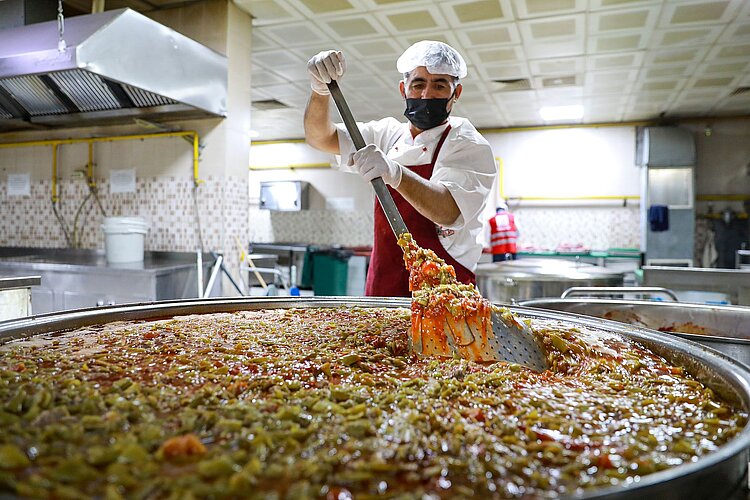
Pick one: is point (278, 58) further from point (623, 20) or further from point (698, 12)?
point (698, 12)

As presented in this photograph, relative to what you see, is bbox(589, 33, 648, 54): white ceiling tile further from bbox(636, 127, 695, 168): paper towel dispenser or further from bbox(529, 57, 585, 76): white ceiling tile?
bbox(636, 127, 695, 168): paper towel dispenser

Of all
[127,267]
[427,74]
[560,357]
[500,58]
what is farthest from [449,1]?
[560,357]

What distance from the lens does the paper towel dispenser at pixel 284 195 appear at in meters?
9.94

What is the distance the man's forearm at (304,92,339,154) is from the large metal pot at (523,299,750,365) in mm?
1203

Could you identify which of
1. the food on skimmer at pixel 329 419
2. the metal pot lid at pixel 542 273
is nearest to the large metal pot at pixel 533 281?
the metal pot lid at pixel 542 273

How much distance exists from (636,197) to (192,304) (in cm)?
857

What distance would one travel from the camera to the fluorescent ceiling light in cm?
779

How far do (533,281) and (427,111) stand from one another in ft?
7.37

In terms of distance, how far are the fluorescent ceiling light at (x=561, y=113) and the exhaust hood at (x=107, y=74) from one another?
527 centimetres

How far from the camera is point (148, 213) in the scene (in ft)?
16.0

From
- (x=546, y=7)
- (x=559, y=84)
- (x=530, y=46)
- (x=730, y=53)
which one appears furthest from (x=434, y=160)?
(x=559, y=84)

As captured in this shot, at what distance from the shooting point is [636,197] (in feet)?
28.2

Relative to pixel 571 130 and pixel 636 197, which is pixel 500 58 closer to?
pixel 571 130

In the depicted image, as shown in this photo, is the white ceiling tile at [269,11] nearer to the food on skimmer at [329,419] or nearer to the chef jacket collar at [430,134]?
the chef jacket collar at [430,134]
